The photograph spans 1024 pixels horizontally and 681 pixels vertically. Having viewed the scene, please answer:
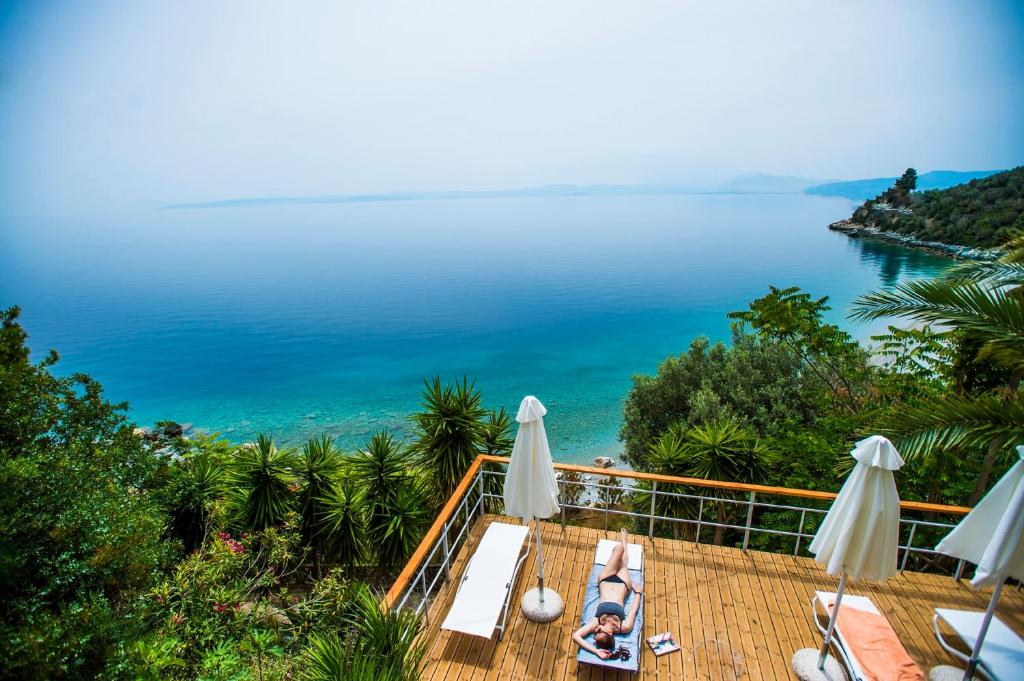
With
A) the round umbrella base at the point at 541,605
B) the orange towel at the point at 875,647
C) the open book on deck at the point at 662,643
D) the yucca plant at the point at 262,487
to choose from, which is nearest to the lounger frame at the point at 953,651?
the orange towel at the point at 875,647

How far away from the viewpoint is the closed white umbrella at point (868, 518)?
13.6ft

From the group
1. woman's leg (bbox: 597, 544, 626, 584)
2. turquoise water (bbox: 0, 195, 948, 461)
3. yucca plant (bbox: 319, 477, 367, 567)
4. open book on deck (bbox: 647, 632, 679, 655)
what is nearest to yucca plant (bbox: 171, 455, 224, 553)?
yucca plant (bbox: 319, 477, 367, 567)

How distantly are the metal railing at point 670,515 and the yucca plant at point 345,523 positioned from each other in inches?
48.5

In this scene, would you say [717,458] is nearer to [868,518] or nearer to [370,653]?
[868,518]

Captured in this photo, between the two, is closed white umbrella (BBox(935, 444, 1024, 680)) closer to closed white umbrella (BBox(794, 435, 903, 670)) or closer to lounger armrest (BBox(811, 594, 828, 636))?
closed white umbrella (BBox(794, 435, 903, 670))

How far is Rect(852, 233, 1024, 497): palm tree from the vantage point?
16.7 feet

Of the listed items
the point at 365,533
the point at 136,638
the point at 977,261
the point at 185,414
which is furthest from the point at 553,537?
the point at 185,414

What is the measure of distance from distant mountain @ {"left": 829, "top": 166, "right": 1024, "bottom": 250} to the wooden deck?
1298 inches

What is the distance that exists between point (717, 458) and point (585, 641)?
4.30 m

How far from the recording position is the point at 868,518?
4.23 meters

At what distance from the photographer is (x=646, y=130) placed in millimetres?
156500

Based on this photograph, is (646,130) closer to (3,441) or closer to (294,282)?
(294,282)

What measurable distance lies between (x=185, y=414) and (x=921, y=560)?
120 ft

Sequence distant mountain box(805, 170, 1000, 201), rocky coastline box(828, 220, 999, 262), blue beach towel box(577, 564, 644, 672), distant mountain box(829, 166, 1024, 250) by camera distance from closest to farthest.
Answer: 1. blue beach towel box(577, 564, 644, 672)
2. distant mountain box(829, 166, 1024, 250)
3. rocky coastline box(828, 220, 999, 262)
4. distant mountain box(805, 170, 1000, 201)
